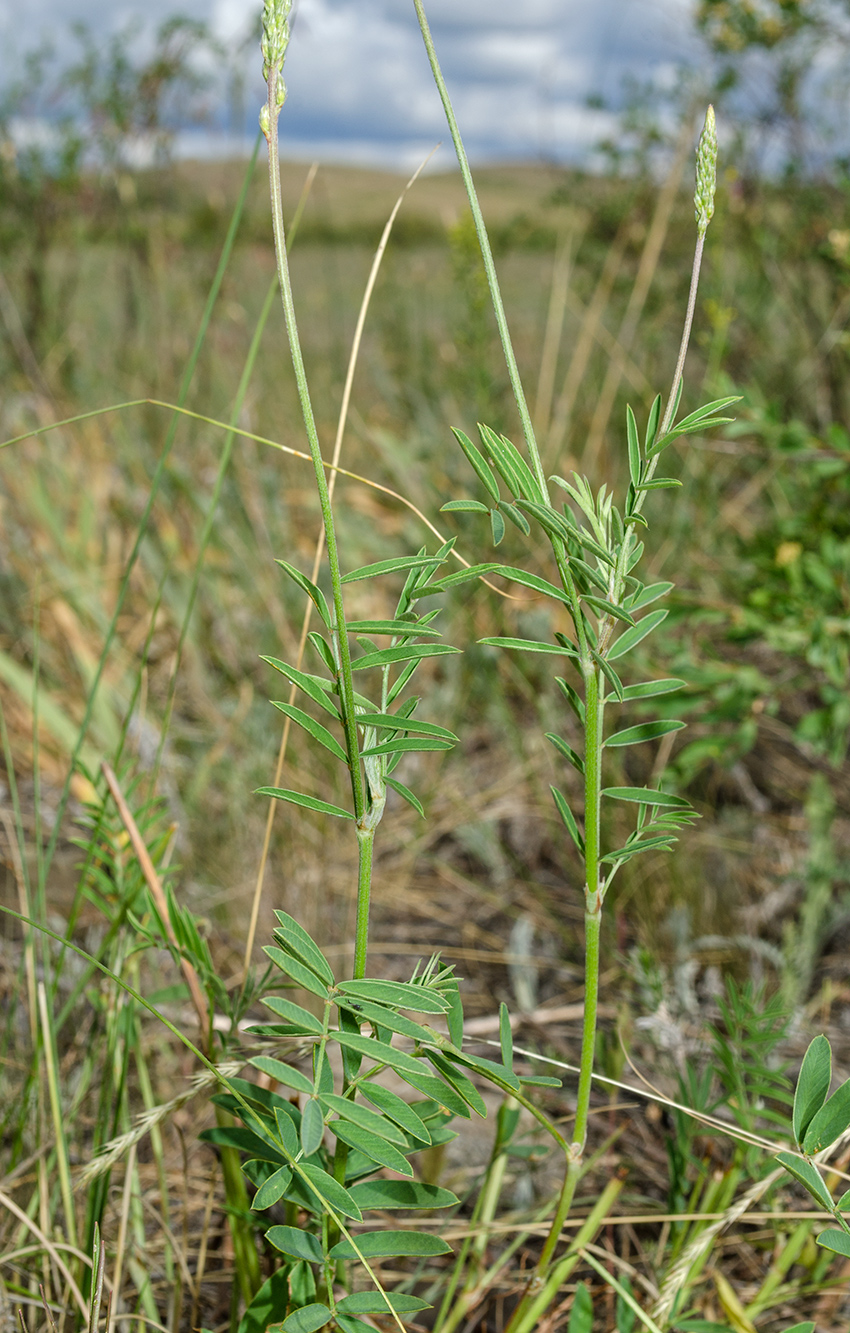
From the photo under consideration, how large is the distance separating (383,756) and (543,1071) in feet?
2.11

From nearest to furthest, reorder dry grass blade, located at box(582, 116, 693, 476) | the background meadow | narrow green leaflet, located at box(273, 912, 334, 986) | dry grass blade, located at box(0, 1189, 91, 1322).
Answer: narrow green leaflet, located at box(273, 912, 334, 986) < dry grass blade, located at box(0, 1189, 91, 1322) < the background meadow < dry grass blade, located at box(582, 116, 693, 476)

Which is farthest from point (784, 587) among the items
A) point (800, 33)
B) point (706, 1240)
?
point (800, 33)

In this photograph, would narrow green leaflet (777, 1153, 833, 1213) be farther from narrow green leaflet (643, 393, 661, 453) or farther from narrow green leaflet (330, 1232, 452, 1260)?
narrow green leaflet (643, 393, 661, 453)

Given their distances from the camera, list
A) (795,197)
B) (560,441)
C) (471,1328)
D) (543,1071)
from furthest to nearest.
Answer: (795,197) < (560,441) < (543,1071) < (471,1328)

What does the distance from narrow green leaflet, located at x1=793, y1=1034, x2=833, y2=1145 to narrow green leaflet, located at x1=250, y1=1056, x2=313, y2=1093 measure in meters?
0.27

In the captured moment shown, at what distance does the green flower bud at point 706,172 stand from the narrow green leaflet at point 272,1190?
51 cm

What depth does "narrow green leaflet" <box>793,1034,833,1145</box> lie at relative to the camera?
555 mm

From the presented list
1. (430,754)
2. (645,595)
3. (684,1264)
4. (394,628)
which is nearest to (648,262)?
(430,754)

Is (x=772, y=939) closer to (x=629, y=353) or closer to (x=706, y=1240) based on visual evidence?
(x=706, y=1240)

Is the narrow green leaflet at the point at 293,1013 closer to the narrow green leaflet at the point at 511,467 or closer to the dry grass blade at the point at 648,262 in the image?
the narrow green leaflet at the point at 511,467

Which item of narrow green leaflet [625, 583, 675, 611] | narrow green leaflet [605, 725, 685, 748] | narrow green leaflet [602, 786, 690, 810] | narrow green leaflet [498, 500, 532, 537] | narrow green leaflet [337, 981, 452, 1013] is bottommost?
narrow green leaflet [337, 981, 452, 1013]

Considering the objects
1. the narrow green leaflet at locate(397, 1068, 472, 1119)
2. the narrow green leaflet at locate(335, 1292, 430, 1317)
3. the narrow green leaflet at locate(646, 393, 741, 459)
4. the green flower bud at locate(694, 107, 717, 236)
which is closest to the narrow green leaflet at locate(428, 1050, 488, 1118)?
the narrow green leaflet at locate(397, 1068, 472, 1119)

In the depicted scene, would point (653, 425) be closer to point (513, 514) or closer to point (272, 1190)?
point (513, 514)

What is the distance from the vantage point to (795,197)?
3047mm
